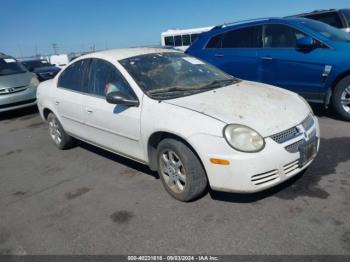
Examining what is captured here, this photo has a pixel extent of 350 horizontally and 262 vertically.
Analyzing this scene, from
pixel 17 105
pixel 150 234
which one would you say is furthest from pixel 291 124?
pixel 17 105

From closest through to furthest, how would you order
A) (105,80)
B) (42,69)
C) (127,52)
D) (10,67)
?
(105,80) → (127,52) → (10,67) → (42,69)

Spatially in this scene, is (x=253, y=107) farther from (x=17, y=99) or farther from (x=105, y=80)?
(x=17, y=99)

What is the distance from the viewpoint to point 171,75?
12.7ft

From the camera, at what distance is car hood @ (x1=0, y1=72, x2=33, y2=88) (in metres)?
8.48

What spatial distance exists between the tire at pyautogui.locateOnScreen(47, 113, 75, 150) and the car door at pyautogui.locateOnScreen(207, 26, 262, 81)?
131 inches

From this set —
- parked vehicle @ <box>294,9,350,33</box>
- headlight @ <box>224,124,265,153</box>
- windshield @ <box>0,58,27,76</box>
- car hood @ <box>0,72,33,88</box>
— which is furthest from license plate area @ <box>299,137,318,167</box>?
windshield @ <box>0,58,27,76</box>

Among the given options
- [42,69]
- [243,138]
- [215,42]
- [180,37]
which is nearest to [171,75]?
[243,138]

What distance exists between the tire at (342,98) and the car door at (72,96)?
3895 mm

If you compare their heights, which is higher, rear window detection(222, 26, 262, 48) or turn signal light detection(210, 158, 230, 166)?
rear window detection(222, 26, 262, 48)

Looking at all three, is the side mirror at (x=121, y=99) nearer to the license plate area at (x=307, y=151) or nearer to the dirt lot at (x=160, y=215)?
the dirt lot at (x=160, y=215)

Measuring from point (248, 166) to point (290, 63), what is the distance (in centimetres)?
347

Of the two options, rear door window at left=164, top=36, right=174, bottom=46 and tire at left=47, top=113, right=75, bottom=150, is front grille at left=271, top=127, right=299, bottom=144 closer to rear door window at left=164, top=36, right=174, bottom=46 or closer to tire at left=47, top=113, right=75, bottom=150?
tire at left=47, top=113, right=75, bottom=150

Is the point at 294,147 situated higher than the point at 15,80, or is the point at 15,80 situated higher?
the point at 294,147

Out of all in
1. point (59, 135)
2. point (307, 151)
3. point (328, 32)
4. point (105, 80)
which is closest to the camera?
point (307, 151)
